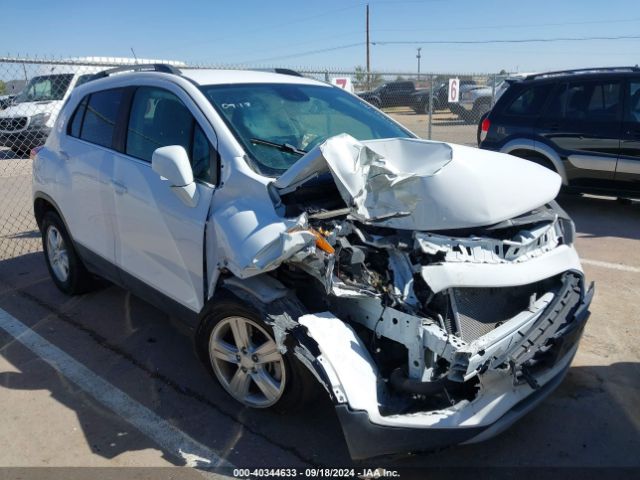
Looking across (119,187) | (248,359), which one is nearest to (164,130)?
(119,187)

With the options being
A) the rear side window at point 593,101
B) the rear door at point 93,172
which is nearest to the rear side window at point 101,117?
the rear door at point 93,172

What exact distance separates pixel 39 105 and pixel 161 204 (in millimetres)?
12284

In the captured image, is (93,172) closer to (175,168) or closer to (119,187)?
(119,187)

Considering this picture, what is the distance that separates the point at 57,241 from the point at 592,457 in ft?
14.8

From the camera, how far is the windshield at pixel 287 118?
3479 millimetres

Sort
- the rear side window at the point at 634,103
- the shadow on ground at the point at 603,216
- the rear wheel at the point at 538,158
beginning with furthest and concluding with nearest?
the rear wheel at the point at 538,158
the rear side window at the point at 634,103
the shadow on ground at the point at 603,216

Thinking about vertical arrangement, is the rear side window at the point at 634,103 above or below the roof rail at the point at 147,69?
→ below

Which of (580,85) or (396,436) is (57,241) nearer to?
(396,436)

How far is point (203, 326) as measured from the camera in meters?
3.32

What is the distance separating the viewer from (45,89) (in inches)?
585

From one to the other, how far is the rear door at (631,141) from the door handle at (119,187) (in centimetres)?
598

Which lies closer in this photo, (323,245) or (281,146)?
(323,245)

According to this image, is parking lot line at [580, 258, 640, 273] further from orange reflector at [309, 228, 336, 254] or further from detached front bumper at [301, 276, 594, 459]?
orange reflector at [309, 228, 336, 254]

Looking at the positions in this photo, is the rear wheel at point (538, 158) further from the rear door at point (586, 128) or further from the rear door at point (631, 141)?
the rear door at point (631, 141)
